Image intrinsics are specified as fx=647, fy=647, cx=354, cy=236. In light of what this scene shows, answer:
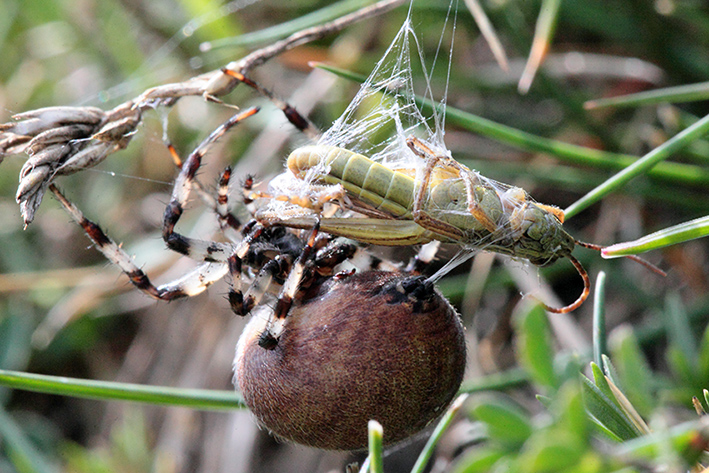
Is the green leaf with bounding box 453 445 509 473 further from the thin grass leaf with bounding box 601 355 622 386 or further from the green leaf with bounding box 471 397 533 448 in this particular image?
the thin grass leaf with bounding box 601 355 622 386

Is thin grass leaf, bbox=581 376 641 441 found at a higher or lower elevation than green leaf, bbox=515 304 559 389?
lower

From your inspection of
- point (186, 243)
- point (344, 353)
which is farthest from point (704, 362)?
point (186, 243)

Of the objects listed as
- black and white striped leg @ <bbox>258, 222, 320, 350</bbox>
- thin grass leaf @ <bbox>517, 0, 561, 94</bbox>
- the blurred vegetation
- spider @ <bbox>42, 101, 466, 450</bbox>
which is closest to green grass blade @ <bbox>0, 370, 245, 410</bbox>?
spider @ <bbox>42, 101, 466, 450</bbox>

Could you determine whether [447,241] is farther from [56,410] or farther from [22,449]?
[56,410]

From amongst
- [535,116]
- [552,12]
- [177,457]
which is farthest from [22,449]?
[535,116]

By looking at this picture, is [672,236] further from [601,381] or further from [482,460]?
[482,460]

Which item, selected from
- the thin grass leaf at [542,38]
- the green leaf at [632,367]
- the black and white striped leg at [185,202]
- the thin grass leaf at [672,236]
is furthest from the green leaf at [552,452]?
the thin grass leaf at [542,38]
